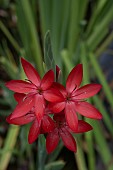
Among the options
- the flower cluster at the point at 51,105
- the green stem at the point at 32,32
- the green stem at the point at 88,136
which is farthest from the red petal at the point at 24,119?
the green stem at the point at 32,32

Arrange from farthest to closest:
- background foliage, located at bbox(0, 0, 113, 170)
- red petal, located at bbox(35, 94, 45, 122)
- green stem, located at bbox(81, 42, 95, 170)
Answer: background foliage, located at bbox(0, 0, 113, 170)
green stem, located at bbox(81, 42, 95, 170)
red petal, located at bbox(35, 94, 45, 122)

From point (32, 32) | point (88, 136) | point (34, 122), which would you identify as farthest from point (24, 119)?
point (32, 32)

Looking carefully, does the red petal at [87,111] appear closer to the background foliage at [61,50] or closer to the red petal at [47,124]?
the red petal at [47,124]

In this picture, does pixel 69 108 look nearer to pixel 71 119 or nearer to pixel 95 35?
pixel 71 119

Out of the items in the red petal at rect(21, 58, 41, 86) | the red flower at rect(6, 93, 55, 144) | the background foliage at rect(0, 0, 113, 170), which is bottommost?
the red flower at rect(6, 93, 55, 144)

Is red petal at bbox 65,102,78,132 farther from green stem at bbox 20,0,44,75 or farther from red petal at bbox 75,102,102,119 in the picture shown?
green stem at bbox 20,0,44,75

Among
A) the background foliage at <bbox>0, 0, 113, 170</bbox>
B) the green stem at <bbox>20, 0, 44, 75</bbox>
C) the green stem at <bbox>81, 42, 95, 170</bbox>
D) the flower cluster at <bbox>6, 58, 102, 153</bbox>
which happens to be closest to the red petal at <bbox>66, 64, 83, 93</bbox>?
the flower cluster at <bbox>6, 58, 102, 153</bbox>
